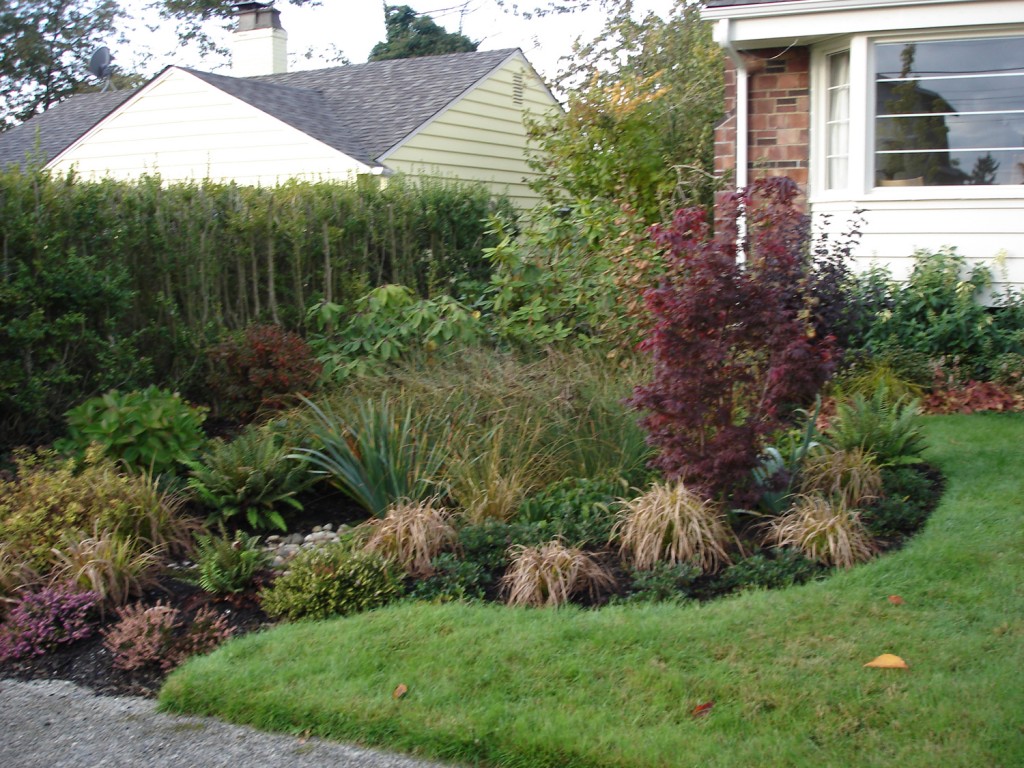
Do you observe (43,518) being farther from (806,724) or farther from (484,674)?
(806,724)

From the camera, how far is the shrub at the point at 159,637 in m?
4.73

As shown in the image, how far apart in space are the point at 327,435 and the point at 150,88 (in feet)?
39.2

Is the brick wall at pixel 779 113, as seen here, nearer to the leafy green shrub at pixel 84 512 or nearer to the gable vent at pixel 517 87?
the leafy green shrub at pixel 84 512

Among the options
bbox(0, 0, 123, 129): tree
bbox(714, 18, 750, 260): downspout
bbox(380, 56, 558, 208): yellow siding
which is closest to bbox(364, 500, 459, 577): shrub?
bbox(714, 18, 750, 260): downspout

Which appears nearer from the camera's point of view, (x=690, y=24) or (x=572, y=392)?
(x=572, y=392)

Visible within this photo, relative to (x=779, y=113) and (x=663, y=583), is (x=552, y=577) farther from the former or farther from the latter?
(x=779, y=113)

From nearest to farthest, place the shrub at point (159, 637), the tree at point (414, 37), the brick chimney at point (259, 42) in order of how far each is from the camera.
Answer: the shrub at point (159, 637) → the brick chimney at point (259, 42) → the tree at point (414, 37)

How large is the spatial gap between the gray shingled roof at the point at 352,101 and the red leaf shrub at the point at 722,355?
9.84m

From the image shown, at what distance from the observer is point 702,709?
Answer: 3.96 m

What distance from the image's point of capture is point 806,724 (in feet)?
12.5

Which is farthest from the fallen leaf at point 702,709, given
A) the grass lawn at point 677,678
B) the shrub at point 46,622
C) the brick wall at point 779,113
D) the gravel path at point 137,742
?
the brick wall at point 779,113

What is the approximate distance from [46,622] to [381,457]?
85.4 inches

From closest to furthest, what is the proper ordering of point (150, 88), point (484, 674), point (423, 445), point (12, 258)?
point (484, 674) → point (423, 445) → point (12, 258) → point (150, 88)

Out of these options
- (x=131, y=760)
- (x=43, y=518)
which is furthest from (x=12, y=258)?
(x=131, y=760)
